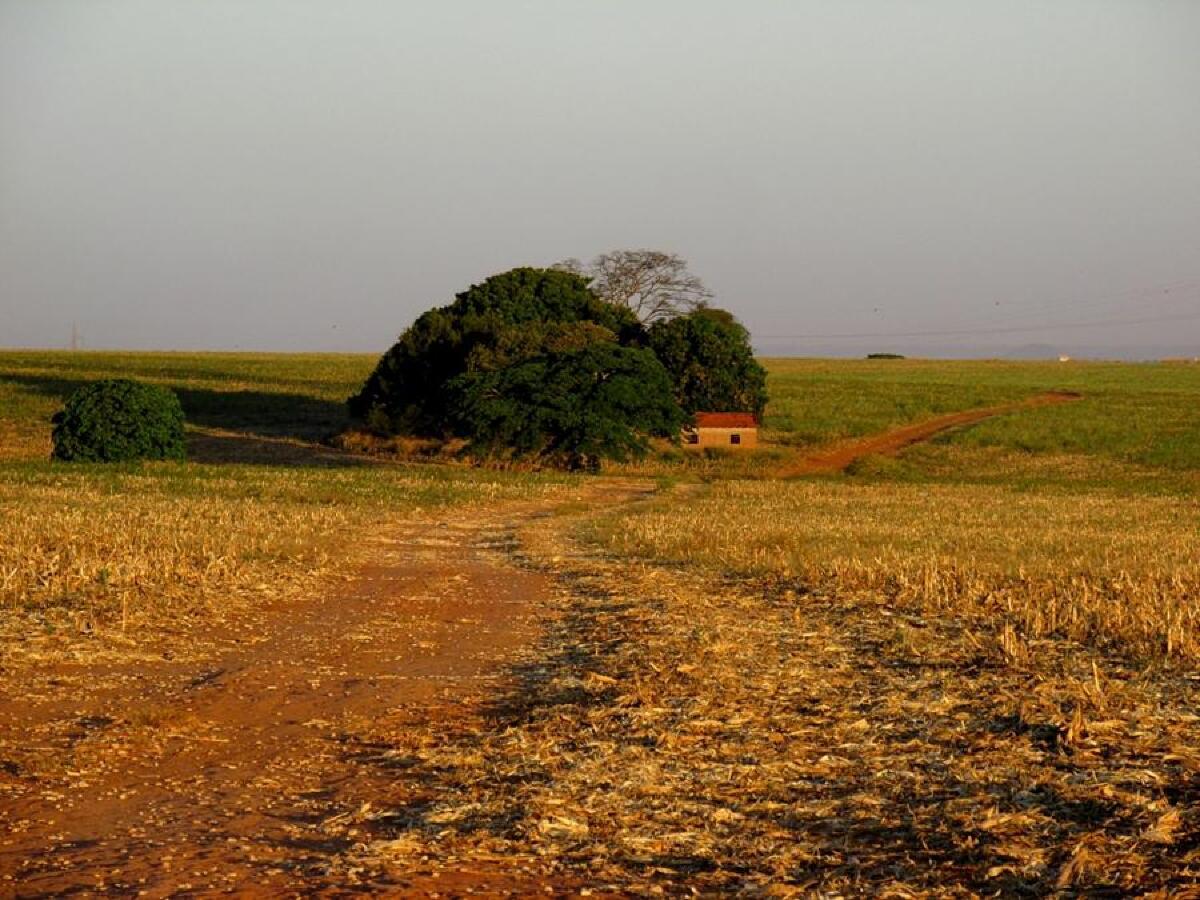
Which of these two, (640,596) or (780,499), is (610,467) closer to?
(780,499)

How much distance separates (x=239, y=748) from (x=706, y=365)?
59902 millimetres

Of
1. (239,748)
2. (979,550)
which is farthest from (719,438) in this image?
(239,748)

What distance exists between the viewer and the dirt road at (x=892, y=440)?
59344 mm

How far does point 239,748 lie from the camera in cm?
Result: 1015

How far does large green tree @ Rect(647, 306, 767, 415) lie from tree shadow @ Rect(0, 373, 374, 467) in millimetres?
18022

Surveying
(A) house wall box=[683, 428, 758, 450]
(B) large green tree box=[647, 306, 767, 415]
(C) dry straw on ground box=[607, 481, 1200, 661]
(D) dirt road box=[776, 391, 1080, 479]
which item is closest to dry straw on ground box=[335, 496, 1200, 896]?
(C) dry straw on ground box=[607, 481, 1200, 661]

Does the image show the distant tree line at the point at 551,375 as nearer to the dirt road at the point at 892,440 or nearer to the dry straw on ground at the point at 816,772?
the dirt road at the point at 892,440

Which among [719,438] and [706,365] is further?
[706,365]

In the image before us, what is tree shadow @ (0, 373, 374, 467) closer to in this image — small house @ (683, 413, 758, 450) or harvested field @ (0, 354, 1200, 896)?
small house @ (683, 413, 758, 450)

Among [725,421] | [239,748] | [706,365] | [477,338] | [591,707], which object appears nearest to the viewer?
[239,748]

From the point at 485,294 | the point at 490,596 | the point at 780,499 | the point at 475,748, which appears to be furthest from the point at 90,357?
the point at 475,748

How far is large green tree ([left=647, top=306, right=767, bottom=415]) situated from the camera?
226 ft

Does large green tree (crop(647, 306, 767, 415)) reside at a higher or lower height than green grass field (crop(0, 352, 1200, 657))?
higher

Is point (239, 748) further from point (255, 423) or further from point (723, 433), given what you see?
point (255, 423)
